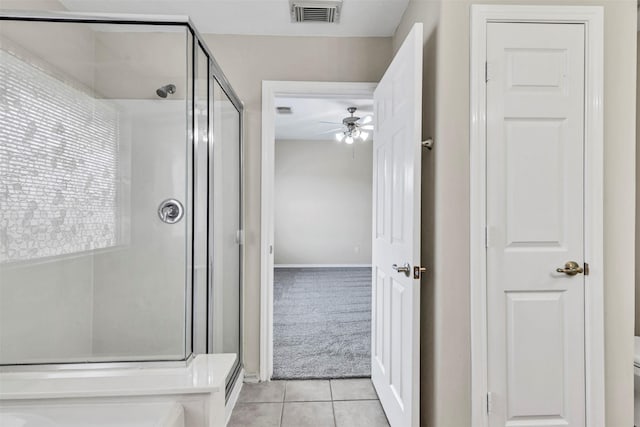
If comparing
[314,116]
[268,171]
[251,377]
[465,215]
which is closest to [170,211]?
[268,171]

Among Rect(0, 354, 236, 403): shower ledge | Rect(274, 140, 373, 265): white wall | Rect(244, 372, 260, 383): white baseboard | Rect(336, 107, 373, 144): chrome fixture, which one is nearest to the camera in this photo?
Rect(0, 354, 236, 403): shower ledge

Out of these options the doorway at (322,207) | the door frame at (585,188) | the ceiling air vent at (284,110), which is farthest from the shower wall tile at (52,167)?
the ceiling air vent at (284,110)

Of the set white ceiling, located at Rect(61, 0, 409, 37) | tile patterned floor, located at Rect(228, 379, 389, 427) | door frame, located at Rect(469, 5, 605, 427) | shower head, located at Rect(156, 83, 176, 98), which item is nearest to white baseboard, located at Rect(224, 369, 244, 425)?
tile patterned floor, located at Rect(228, 379, 389, 427)

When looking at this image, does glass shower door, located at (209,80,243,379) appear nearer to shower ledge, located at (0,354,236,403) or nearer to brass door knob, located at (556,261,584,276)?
shower ledge, located at (0,354,236,403)

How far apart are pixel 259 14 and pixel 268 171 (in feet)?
3.37

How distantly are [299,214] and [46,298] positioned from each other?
522 cm

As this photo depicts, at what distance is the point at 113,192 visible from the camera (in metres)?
1.99

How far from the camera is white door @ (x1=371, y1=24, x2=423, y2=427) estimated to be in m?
1.55

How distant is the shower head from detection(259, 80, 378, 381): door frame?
2.24 feet

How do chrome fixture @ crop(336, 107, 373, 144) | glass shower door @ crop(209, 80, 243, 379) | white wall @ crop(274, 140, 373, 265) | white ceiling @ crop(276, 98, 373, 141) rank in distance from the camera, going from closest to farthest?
glass shower door @ crop(209, 80, 243, 379) → white ceiling @ crop(276, 98, 373, 141) → chrome fixture @ crop(336, 107, 373, 144) → white wall @ crop(274, 140, 373, 265)

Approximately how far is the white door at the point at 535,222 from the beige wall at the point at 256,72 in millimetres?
1189

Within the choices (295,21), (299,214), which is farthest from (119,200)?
(299,214)

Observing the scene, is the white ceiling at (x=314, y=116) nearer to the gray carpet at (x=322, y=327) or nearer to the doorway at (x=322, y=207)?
the doorway at (x=322, y=207)

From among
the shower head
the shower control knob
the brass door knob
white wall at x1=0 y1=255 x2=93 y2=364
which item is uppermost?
the shower head
